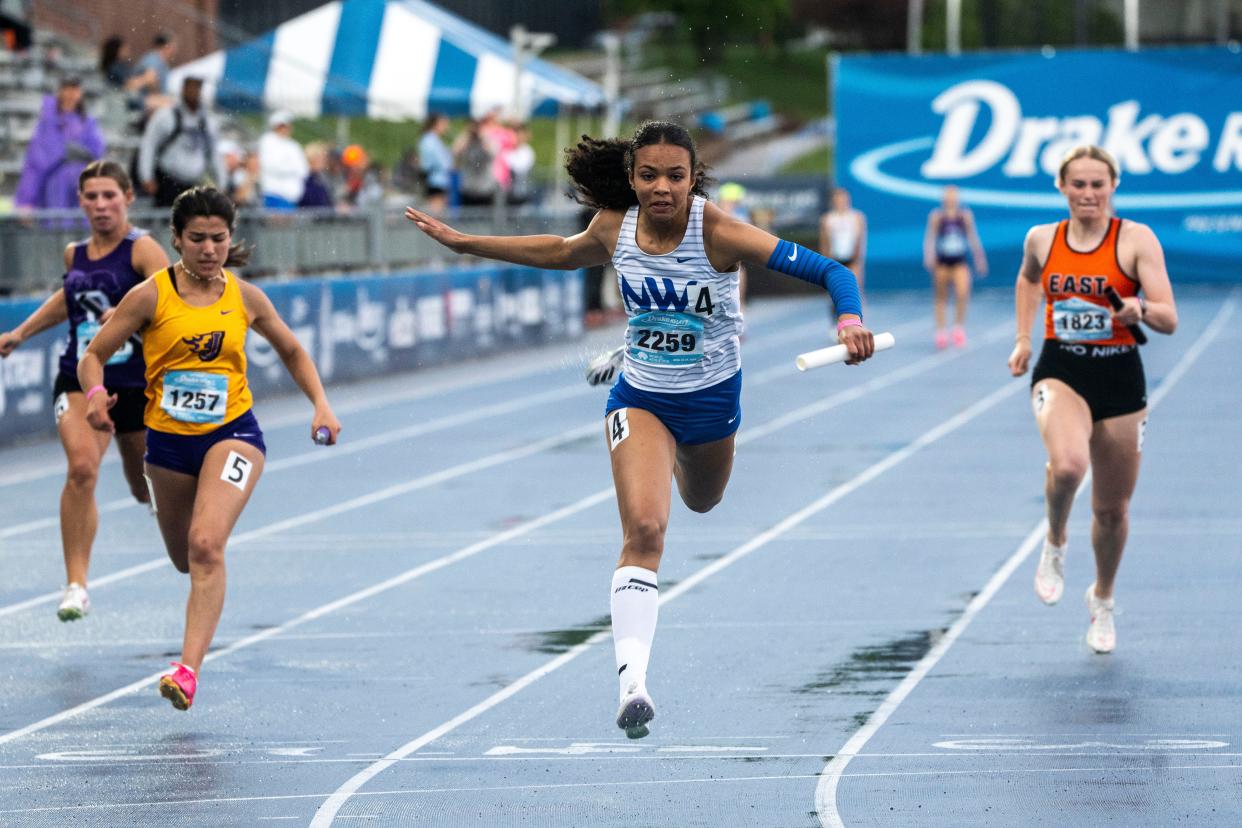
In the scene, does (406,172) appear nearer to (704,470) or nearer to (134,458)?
(134,458)

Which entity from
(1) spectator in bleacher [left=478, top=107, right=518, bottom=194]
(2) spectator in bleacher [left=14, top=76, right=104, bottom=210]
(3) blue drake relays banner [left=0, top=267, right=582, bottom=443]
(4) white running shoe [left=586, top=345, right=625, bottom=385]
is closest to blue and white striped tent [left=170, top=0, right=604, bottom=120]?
(1) spectator in bleacher [left=478, top=107, right=518, bottom=194]

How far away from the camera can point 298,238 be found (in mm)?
22766

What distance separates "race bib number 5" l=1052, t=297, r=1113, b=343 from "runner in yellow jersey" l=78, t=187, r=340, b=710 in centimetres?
309

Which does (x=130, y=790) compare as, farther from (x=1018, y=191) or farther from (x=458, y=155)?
(x=1018, y=191)

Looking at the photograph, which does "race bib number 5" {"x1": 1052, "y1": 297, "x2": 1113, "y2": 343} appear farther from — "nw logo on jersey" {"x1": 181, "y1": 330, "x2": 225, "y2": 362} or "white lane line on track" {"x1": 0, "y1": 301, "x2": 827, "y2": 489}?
"white lane line on track" {"x1": 0, "y1": 301, "x2": 827, "y2": 489}

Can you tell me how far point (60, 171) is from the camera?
1877 centimetres

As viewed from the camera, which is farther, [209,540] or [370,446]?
[370,446]

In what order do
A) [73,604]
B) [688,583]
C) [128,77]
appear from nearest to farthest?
[73,604]
[688,583]
[128,77]

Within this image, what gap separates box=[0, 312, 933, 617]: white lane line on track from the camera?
11.8 meters

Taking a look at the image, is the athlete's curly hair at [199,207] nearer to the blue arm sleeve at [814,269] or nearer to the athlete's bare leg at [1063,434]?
the blue arm sleeve at [814,269]

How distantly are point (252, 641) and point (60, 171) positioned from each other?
32.8ft

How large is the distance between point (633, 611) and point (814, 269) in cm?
123

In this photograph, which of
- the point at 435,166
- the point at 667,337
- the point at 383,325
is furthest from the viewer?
the point at 435,166

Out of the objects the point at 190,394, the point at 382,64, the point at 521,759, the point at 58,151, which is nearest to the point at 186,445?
the point at 190,394
